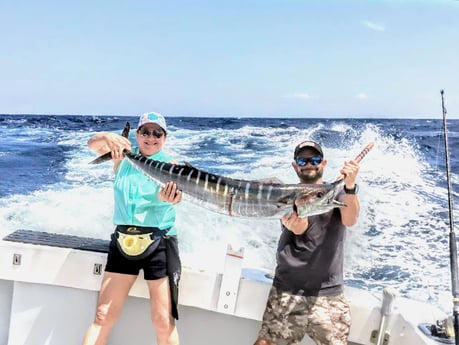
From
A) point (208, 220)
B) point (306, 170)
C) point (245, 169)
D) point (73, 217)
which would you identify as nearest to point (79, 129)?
point (245, 169)

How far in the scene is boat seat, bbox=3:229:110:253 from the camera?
2.72 metres

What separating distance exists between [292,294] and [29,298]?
161 centimetres

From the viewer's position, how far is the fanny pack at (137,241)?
2.32 meters

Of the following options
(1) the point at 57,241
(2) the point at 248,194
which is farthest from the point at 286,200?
(1) the point at 57,241

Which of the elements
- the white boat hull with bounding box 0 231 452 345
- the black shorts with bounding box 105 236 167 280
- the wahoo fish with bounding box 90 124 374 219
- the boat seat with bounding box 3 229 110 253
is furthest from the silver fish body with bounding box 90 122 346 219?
the boat seat with bounding box 3 229 110 253

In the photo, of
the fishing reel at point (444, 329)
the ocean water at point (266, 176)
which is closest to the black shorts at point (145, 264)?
→ the ocean water at point (266, 176)

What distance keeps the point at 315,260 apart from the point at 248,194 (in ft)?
1.57

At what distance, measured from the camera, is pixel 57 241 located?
2809 mm

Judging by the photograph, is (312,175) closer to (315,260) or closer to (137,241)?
(315,260)

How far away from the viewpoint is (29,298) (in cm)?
274

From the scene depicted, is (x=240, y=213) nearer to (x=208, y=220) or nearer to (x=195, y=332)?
(x=195, y=332)

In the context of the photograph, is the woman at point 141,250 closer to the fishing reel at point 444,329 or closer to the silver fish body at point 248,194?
the silver fish body at point 248,194

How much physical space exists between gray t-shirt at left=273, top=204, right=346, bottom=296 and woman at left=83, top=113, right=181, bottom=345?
60cm

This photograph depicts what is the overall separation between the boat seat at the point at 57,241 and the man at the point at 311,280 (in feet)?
3.62
